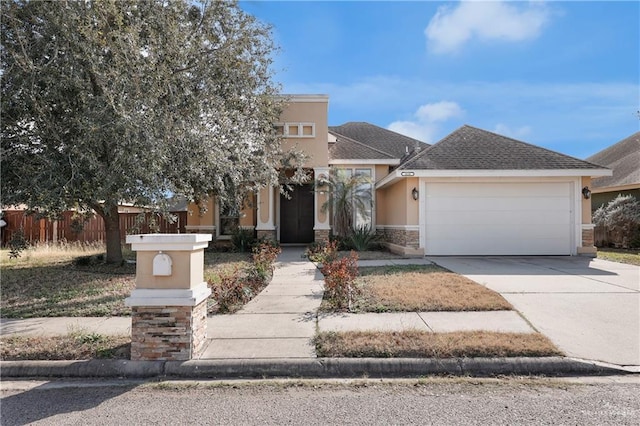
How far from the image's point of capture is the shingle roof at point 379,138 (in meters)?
19.2

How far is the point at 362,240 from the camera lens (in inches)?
530

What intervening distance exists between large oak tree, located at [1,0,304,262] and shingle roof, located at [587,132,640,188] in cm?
1827

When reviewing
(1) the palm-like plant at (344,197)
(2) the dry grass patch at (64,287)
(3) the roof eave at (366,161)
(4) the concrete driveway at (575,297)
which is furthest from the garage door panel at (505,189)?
(2) the dry grass patch at (64,287)

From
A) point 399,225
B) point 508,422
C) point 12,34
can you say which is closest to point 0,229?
point 12,34

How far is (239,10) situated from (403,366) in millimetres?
9532

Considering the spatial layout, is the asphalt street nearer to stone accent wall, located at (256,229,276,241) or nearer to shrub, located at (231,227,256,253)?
shrub, located at (231,227,256,253)

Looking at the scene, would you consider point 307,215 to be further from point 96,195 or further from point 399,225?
point 96,195

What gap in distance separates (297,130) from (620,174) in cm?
1559

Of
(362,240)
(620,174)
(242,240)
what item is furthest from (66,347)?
(620,174)

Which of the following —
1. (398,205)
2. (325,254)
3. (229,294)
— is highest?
(398,205)

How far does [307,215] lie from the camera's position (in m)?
16.2

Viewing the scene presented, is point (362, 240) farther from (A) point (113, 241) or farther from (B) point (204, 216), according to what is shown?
(A) point (113, 241)

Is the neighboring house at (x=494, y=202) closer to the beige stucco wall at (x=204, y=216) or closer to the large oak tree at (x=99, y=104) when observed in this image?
the large oak tree at (x=99, y=104)

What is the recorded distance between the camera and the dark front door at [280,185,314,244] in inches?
632
